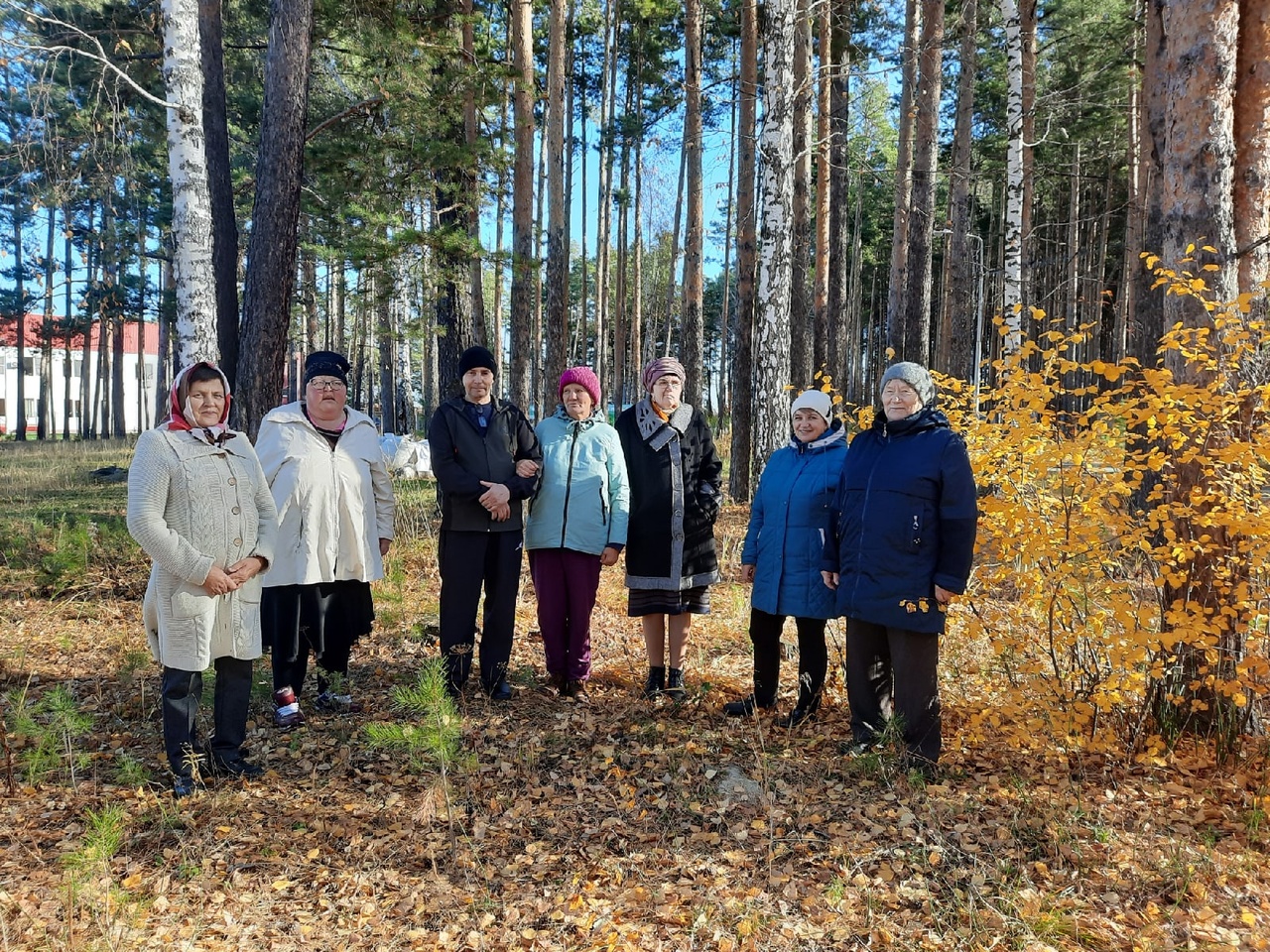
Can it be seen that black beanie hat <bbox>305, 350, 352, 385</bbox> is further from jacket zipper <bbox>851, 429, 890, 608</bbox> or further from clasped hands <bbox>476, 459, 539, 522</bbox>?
jacket zipper <bbox>851, 429, 890, 608</bbox>

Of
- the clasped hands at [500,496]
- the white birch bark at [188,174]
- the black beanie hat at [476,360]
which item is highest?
the white birch bark at [188,174]

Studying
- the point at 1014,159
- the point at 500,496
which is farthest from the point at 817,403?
the point at 1014,159

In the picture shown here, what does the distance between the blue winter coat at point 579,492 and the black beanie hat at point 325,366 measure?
120 cm

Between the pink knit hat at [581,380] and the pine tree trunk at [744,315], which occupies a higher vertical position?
the pine tree trunk at [744,315]

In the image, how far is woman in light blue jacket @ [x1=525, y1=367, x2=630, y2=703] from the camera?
15.6 feet

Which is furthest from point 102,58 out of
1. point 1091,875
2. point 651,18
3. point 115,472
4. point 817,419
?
point 651,18

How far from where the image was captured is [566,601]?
4949 millimetres

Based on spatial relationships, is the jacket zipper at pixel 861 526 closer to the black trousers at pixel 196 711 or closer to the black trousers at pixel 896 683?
the black trousers at pixel 896 683

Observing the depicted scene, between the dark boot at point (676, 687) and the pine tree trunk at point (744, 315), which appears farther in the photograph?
the pine tree trunk at point (744, 315)

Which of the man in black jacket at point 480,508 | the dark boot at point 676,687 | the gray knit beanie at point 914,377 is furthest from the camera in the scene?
the dark boot at point 676,687

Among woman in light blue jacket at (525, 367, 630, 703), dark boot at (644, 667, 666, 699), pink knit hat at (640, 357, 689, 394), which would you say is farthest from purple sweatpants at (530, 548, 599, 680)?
pink knit hat at (640, 357, 689, 394)

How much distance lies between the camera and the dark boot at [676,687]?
194 inches

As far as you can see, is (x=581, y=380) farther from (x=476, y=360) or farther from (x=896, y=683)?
(x=896, y=683)

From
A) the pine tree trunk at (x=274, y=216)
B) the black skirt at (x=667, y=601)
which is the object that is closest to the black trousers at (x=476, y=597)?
the black skirt at (x=667, y=601)
